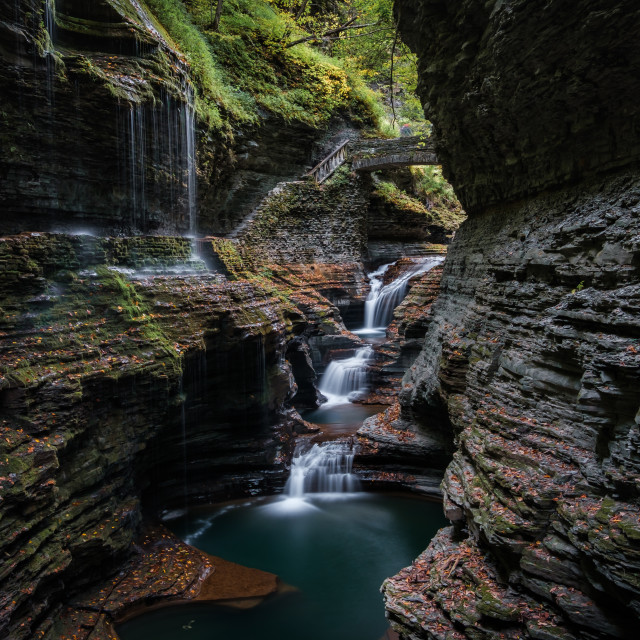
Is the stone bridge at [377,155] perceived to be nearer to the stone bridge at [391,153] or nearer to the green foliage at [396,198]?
the stone bridge at [391,153]

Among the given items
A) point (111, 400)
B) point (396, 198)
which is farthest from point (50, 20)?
point (396, 198)

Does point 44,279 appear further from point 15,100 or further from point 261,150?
point 261,150

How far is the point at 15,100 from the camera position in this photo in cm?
1067

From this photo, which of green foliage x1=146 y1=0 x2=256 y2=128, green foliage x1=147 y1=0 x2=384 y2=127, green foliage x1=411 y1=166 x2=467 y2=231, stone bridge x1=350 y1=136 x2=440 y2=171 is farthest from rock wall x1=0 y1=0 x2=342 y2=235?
green foliage x1=411 y1=166 x2=467 y2=231

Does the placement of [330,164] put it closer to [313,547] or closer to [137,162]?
[137,162]

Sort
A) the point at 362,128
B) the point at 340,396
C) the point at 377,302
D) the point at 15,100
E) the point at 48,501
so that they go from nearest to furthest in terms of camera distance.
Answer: the point at 48,501, the point at 15,100, the point at 340,396, the point at 377,302, the point at 362,128

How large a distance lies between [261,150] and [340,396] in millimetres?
12797

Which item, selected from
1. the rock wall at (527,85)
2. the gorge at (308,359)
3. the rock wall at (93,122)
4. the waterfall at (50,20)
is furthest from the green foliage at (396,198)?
the waterfall at (50,20)

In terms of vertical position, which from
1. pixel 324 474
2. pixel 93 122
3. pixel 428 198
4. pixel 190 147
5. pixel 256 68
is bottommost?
pixel 324 474

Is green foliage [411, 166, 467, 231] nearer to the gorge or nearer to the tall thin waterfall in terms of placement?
the tall thin waterfall

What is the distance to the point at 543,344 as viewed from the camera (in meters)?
6.66

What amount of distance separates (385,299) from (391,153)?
6995mm

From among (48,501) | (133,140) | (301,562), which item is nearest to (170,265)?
(133,140)

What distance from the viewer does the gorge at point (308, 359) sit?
17.8ft
